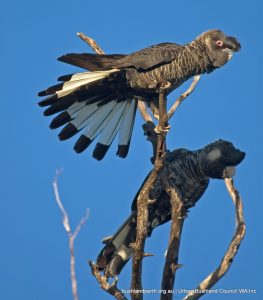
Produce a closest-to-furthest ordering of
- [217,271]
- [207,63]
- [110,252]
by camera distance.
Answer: [217,271], [110,252], [207,63]

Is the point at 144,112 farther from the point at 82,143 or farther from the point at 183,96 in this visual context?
the point at 82,143

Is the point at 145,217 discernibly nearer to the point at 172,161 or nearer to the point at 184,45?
the point at 172,161

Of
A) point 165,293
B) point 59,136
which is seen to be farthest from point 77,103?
point 165,293

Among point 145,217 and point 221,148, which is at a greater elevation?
point 221,148

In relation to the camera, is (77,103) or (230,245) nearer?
(230,245)

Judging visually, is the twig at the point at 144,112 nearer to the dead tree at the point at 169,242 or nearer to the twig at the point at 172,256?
the dead tree at the point at 169,242

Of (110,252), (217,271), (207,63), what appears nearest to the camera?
(217,271)

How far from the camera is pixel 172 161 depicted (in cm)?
718

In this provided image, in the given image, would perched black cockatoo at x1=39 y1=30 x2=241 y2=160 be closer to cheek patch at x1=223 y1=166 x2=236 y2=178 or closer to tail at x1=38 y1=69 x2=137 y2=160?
tail at x1=38 y1=69 x2=137 y2=160

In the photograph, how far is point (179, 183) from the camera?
702cm

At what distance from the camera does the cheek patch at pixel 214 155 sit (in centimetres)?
693

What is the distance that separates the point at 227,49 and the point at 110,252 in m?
2.65

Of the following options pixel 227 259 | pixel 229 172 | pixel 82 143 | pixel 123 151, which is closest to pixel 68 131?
pixel 82 143

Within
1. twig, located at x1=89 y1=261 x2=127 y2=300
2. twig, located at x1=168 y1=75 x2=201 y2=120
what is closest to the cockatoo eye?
twig, located at x1=168 y1=75 x2=201 y2=120
